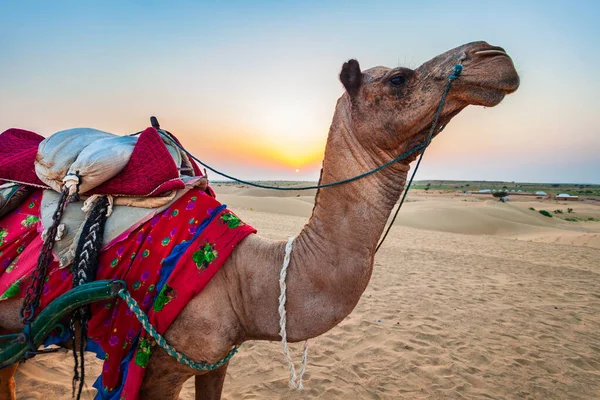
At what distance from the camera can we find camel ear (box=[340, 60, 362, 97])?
5.82ft

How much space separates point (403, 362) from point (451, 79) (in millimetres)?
4039

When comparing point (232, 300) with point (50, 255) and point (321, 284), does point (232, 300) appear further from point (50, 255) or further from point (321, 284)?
point (50, 255)

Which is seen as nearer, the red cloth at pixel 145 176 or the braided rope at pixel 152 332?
the braided rope at pixel 152 332

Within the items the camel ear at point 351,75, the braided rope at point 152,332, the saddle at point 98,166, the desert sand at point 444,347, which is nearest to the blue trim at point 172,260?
the braided rope at point 152,332

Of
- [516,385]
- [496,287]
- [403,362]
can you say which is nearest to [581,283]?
[496,287]

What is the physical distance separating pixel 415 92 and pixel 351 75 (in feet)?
1.11

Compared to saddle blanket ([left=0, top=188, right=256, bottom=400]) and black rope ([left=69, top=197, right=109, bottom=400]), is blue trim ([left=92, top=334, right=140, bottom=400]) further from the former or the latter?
black rope ([left=69, top=197, right=109, bottom=400])

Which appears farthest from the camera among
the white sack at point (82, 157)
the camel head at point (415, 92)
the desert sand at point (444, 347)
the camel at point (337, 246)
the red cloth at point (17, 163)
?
the desert sand at point (444, 347)

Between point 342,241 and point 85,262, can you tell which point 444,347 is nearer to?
point 342,241

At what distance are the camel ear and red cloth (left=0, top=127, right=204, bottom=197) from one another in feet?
3.58

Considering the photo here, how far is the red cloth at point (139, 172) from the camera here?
1923 mm

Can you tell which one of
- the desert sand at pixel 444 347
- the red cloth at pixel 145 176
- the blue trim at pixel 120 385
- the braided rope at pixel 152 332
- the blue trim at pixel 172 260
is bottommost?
the desert sand at pixel 444 347

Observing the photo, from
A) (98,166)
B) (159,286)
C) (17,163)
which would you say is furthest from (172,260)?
(17,163)

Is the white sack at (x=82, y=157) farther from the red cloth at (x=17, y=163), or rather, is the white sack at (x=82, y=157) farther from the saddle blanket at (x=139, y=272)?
the saddle blanket at (x=139, y=272)
